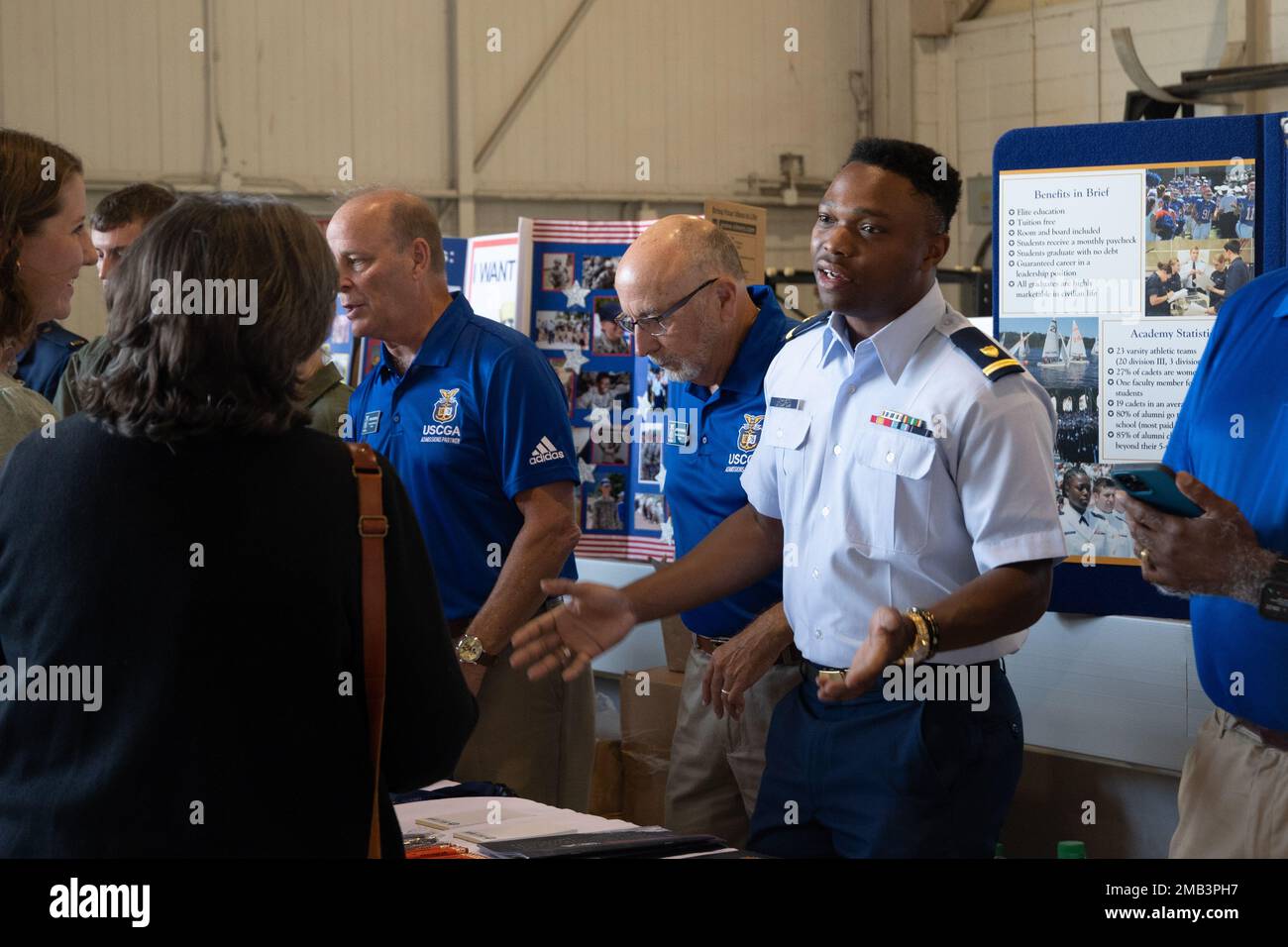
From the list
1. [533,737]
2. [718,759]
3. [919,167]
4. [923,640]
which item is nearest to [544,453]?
[533,737]

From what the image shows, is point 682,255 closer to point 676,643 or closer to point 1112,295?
point 1112,295

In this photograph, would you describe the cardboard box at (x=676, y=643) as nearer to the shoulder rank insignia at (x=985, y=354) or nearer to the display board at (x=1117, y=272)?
the display board at (x=1117, y=272)

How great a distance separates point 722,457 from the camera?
9.44 feet

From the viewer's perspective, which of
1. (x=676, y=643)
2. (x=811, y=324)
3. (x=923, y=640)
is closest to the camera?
(x=923, y=640)

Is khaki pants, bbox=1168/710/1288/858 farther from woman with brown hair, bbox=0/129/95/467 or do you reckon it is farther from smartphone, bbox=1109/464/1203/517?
woman with brown hair, bbox=0/129/95/467

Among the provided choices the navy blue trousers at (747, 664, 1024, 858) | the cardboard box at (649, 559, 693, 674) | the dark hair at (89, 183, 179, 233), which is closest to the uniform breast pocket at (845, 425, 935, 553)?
the navy blue trousers at (747, 664, 1024, 858)

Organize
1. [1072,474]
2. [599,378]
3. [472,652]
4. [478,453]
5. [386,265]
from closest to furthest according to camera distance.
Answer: [472,652], [478,453], [386,265], [1072,474], [599,378]

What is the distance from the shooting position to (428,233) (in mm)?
3004

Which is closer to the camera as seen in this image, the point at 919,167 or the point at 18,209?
the point at 18,209

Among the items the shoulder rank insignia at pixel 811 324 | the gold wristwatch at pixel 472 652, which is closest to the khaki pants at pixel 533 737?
the gold wristwatch at pixel 472 652

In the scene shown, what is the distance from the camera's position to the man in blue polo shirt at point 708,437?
9.20 feet

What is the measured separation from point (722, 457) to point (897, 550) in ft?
2.64

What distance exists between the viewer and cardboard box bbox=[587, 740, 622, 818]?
13.1 ft
